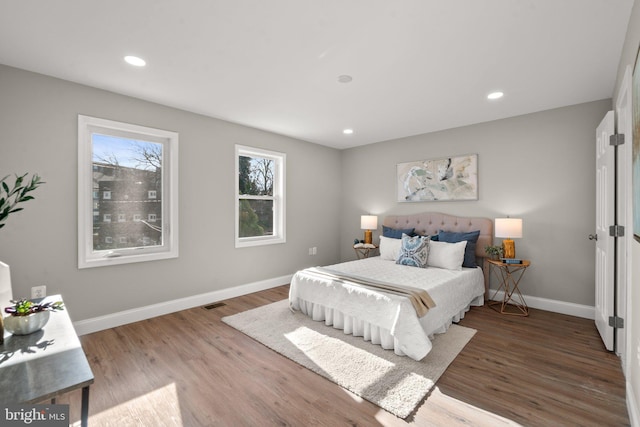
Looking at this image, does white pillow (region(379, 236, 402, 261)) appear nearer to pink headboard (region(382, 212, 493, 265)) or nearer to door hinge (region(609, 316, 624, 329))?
pink headboard (region(382, 212, 493, 265))

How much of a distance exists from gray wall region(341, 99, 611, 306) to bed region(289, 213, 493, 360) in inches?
15.4

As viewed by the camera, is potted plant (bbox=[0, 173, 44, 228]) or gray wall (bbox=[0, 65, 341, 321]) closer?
potted plant (bbox=[0, 173, 44, 228])

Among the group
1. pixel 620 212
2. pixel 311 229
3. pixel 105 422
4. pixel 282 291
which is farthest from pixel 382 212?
pixel 105 422

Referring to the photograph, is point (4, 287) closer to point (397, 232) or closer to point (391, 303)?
point (391, 303)

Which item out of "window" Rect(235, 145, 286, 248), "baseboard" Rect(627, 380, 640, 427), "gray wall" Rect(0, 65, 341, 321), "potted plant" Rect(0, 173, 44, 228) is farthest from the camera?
"window" Rect(235, 145, 286, 248)

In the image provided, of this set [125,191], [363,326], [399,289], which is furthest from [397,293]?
[125,191]

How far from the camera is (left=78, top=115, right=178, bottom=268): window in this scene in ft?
9.86

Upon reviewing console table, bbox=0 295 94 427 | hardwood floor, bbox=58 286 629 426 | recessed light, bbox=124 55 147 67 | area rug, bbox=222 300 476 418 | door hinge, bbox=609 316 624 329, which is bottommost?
hardwood floor, bbox=58 286 629 426

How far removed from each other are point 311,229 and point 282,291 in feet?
4.35

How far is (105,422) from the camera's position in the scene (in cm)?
179

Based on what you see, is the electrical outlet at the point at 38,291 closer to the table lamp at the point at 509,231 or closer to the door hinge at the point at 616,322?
the table lamp at the point at 509,231

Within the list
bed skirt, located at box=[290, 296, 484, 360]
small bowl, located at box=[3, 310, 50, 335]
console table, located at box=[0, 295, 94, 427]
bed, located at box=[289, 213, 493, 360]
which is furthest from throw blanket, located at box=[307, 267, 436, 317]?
small bowl, located at box=[3, 310, 50, 335]

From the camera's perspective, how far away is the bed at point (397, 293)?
255cm

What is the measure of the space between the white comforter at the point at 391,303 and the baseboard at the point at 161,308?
114 centimetres
